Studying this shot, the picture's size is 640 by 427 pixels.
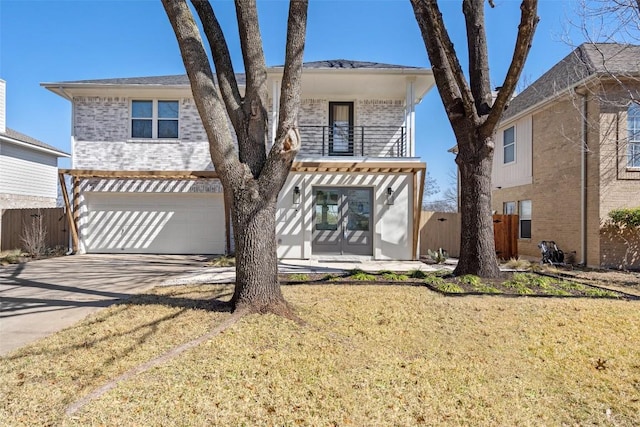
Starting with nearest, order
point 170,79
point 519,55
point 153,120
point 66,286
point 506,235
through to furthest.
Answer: point 519,55 < point 66,286 < point 506,235 < point 153,120 < point 170,79

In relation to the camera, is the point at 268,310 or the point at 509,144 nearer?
the point at 268,310

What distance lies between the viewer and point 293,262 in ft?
38.6

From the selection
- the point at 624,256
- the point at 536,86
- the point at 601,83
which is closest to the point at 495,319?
the point at 624,256

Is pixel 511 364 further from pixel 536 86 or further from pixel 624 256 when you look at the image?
pixel 536 86

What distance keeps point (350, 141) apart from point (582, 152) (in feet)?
24.7

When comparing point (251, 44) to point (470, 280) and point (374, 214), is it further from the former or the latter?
point (374, 214)

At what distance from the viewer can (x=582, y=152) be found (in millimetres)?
11648

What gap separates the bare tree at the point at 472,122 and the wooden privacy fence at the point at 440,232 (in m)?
7.07

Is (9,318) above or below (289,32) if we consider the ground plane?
below

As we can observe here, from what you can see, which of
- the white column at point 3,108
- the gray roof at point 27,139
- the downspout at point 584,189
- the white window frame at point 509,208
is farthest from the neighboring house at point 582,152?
the white column at point 3,108

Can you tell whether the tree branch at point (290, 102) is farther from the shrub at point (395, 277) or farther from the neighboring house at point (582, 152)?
the neighboring house at point (582, 152)

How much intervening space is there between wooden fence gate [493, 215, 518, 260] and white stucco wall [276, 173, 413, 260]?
412 cm

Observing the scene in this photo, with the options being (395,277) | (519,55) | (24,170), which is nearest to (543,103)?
(519,55)

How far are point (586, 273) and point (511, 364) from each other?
7.87 meters
